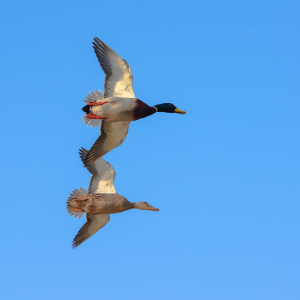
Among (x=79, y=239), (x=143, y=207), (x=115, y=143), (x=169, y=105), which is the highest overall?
(x=169, y=105)

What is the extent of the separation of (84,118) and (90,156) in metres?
1.17

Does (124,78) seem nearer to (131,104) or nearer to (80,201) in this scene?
(131,104)

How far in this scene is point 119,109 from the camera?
13117 millimetres

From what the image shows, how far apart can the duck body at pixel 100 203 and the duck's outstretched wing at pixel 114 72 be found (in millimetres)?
2518

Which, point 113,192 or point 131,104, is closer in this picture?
point 131,104

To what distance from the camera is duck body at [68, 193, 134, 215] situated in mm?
13703

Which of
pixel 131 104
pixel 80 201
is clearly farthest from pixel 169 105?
pixel 80 201

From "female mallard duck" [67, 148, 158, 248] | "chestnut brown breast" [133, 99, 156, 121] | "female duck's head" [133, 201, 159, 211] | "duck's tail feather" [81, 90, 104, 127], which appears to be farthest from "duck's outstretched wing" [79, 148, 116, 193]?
"chestnut brown breast" [133, 99, 156, 121]

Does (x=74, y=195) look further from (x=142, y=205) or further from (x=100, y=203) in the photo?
(x=142, y=205)

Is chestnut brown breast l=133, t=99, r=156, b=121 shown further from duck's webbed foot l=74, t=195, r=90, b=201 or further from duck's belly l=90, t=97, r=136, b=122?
duck's webbed foot l=74, t=195, r=90, b=201

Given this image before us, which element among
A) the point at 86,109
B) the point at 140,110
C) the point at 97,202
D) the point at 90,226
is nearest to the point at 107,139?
the point at 86,109

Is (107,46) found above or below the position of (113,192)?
above

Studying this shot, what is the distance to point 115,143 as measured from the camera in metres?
13.9

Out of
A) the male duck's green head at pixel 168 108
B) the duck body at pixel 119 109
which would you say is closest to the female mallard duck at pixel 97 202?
the duck body at pixel 119 109
